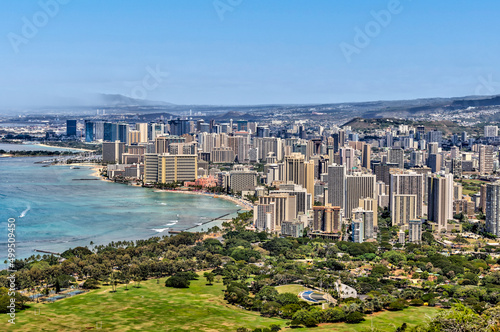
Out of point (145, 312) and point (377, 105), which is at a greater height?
point (377, 105)

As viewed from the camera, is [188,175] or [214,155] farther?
[214,155]

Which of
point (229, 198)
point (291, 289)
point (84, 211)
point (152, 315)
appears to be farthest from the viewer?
point (229, 198)

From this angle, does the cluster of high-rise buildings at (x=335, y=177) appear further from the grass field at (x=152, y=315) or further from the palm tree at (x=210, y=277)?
the grass field at (x=152, y=315)

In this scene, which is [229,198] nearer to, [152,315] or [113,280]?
[113,280]

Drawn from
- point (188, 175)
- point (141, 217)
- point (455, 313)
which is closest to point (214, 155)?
point (188, 175)

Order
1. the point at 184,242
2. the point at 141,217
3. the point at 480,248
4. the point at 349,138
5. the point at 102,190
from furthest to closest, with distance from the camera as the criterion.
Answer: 1. the point at 349,138
2. the point at 102,190
3. the point at 141,217
4. the point at 480,248
5. the point at 184,242

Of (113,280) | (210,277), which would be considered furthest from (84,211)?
(210,277)

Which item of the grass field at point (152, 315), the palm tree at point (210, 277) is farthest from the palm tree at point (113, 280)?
the palm tree at point (210, 277)

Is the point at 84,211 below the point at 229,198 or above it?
above

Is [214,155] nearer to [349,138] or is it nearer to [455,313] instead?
[349,138]
